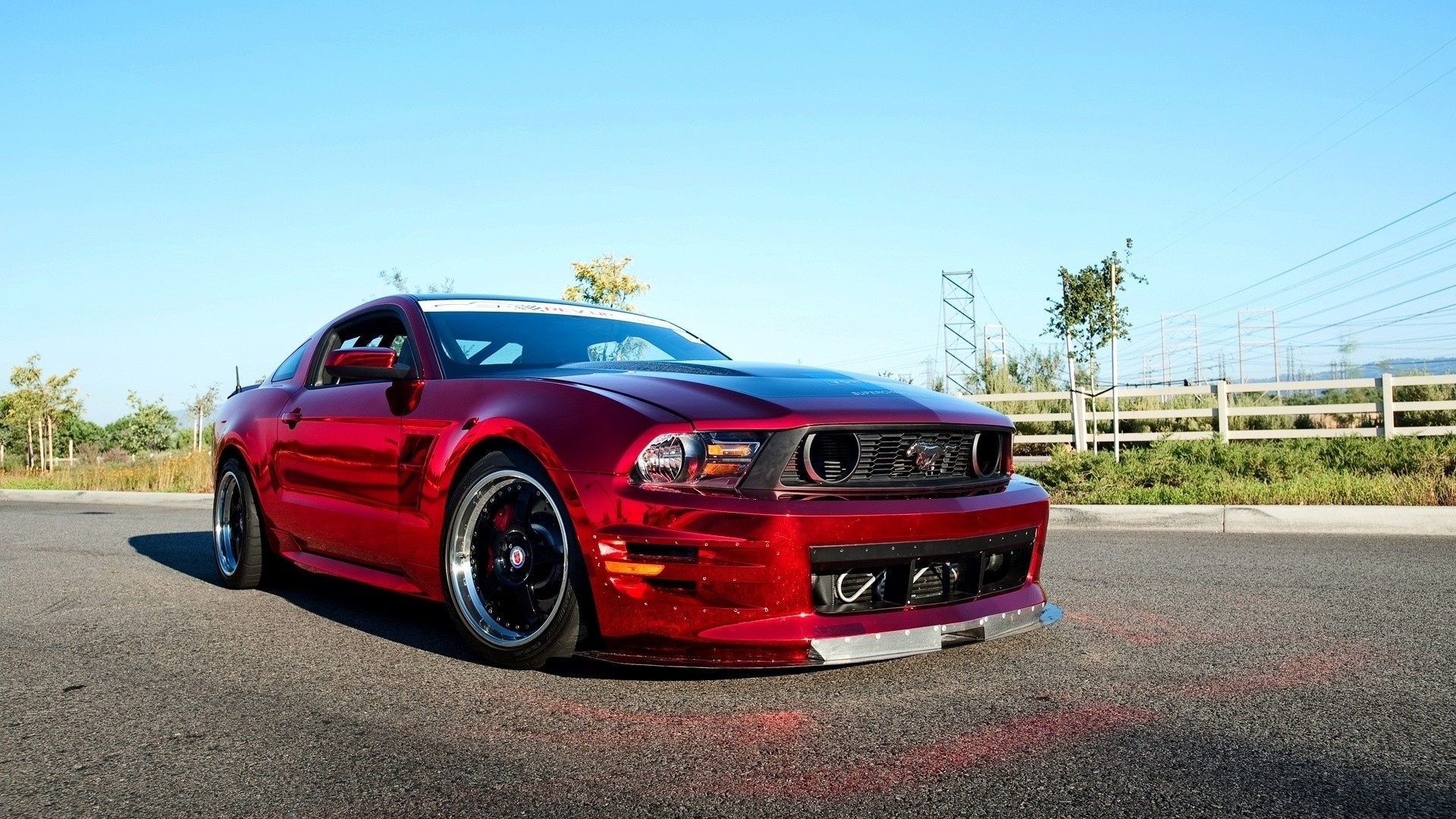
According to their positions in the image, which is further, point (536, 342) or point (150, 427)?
point (150, 427)

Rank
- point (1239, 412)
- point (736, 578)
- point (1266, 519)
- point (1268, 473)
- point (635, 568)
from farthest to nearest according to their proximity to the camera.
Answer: point (1239, 412), point (1268, 473), point (1266, 519), point (635, 568), point (736, 578)

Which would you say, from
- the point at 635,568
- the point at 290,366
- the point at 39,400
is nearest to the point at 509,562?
the point at 635,568

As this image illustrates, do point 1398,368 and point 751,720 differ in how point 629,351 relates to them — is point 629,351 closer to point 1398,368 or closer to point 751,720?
point 751,720

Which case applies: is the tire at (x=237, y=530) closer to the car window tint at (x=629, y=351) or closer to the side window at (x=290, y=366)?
the side window at (x=290, y=366)

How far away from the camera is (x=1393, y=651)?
391 cm

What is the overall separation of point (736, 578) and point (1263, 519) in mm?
6345

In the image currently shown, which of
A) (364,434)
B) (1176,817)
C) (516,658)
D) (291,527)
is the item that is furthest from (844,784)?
(291,527)

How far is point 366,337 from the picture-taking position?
554 centimetres

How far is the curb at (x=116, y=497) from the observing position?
46.7ft

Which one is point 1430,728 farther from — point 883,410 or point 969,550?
point 883,410

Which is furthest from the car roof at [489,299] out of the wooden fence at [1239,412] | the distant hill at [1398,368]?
the distant hill at [1398,368]

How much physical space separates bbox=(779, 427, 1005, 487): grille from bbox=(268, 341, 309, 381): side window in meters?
3.44

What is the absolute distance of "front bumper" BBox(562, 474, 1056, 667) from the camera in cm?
323

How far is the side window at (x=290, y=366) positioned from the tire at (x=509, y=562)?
2298 mm
